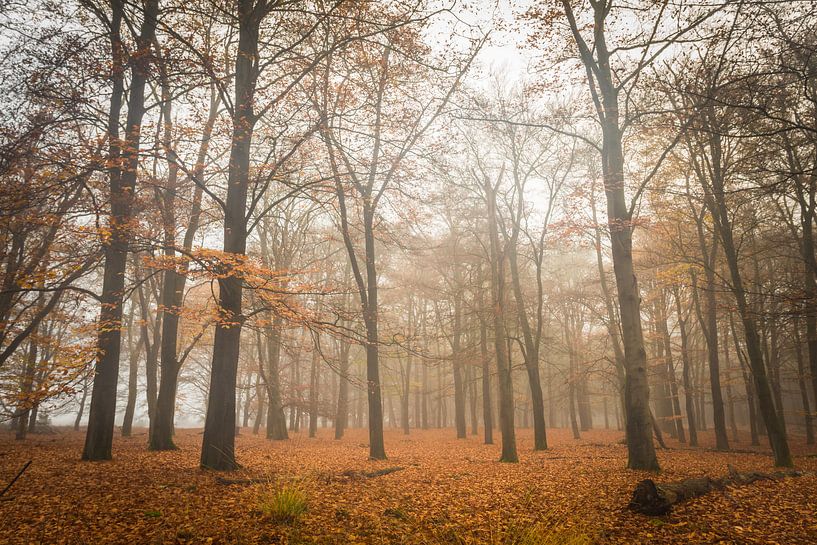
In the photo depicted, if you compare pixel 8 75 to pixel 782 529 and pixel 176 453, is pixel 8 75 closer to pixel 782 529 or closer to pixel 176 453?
pixel 176 453

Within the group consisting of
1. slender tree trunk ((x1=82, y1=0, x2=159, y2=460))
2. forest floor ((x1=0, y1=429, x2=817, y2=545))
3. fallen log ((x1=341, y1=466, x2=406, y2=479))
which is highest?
slender tree trunk ((x1=82, y1=0, x2=159, y2=460))

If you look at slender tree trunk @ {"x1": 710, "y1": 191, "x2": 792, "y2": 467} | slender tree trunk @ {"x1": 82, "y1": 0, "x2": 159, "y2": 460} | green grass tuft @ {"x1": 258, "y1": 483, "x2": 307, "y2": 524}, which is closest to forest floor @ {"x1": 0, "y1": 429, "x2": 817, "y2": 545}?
green grass tuft @ {"x1": 258, "y1": 483, "x2": 307, "y2": 524}

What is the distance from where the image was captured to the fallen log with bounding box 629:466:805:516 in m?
5.36

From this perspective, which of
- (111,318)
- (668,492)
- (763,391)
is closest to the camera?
(668,492)

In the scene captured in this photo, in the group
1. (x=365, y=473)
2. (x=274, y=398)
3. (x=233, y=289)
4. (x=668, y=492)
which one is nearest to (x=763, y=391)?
(x=668, y=492)

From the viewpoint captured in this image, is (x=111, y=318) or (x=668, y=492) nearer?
(x=668, y=492)

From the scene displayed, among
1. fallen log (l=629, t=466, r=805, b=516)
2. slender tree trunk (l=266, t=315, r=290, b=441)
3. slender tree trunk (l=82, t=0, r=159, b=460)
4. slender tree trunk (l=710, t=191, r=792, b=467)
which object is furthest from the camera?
slender tree trunk (l=266, t=315, r=290, b=441)

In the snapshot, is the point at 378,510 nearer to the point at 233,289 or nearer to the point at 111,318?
the point at 233,289

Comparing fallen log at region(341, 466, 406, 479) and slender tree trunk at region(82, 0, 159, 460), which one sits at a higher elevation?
slender tree trunk at region(82, 0, 159, 460)

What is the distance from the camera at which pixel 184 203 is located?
1309 centimetres

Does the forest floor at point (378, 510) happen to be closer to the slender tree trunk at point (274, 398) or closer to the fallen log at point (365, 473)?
the fallen log at point (365, 473)

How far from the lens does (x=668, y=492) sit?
18.2ft

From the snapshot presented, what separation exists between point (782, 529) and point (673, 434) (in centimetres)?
2248

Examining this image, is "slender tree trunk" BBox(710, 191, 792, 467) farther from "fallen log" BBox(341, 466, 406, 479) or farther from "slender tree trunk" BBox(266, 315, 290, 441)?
"slender tree trunk" BBox(266, 315, 290, 441)
